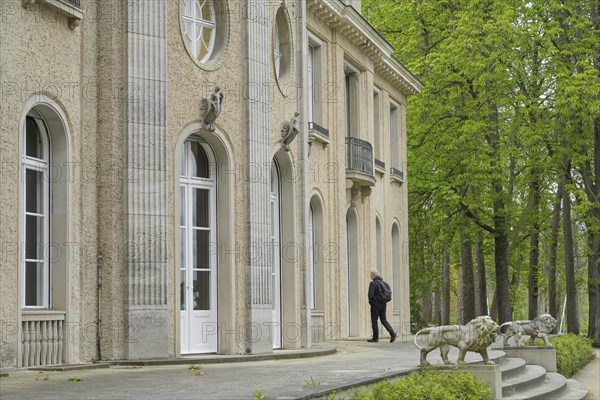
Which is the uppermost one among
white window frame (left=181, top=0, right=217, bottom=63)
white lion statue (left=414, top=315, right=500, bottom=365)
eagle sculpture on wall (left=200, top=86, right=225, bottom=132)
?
white window frame (left=181, top=0, right=217, bottom=63)

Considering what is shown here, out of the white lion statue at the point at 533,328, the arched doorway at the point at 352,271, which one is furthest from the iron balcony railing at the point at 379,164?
the white lion statue at the point at 533,328

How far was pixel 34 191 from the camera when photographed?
15070 mm

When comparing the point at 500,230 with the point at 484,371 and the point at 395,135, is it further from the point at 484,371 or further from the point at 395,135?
the point at 484,371

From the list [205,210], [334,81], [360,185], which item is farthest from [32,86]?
[360,185]

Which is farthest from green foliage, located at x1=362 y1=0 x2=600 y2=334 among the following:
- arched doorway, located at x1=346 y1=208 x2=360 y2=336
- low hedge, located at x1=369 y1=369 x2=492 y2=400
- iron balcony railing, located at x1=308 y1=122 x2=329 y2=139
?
low hedge, located at x1=369 y1=369 x2=492 y2=400

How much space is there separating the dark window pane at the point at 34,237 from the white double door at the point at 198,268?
10.2 ft

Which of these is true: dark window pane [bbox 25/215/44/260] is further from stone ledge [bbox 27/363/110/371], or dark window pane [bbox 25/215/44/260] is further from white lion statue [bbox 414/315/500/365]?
white lion statue [bbox 414/315/500/365]

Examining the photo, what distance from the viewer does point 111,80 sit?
16.4 m

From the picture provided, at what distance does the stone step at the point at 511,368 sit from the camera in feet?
54.9

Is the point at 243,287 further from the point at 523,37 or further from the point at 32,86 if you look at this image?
the point at 523,37

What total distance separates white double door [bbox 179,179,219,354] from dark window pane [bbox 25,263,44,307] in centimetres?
309

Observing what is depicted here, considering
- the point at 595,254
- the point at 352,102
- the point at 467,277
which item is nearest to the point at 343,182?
the point at 352,102

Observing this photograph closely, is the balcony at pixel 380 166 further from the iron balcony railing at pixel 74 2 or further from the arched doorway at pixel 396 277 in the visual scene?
the iron balcony railing at pixel 74 2

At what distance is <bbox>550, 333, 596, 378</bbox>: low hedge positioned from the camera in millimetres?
22981
